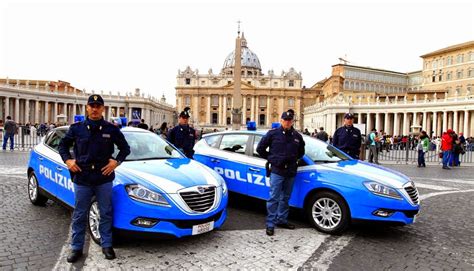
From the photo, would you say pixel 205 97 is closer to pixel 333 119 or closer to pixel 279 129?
pixel 333 119

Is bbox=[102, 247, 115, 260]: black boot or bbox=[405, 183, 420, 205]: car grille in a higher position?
bbox=[405, 183, 420, 205]: car grille

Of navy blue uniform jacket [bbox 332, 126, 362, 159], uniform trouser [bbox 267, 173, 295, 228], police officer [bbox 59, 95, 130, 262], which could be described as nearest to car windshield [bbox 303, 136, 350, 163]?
uniform trouser [bbox 267, 173, 295, 228]

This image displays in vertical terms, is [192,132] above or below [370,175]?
above

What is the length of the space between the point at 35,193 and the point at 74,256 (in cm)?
320

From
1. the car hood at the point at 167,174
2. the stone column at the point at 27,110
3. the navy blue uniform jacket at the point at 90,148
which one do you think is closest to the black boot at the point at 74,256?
the navy blue uniform jacket at the point at 90,148

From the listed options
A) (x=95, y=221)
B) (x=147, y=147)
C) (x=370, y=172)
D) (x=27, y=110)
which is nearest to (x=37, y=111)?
(x=27, y=110)

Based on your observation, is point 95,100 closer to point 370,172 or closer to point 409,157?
point 370,172

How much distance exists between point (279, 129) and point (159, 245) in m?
2.53

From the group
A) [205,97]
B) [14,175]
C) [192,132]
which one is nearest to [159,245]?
[192,132]

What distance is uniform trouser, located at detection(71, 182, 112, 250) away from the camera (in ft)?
14.0

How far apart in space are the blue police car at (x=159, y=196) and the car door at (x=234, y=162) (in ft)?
4.28

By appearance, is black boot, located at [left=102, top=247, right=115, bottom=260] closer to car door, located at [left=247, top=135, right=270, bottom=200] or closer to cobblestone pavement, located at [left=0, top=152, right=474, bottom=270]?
cobblestone pavement, located at [left=0, top=152, right=474, bottom=270]

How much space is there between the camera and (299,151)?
5824 millimetres

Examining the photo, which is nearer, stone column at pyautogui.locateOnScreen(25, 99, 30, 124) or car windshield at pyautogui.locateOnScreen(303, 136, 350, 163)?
car windshield at pyautogui.locateOnScreen(303, 136, 350, 163)
